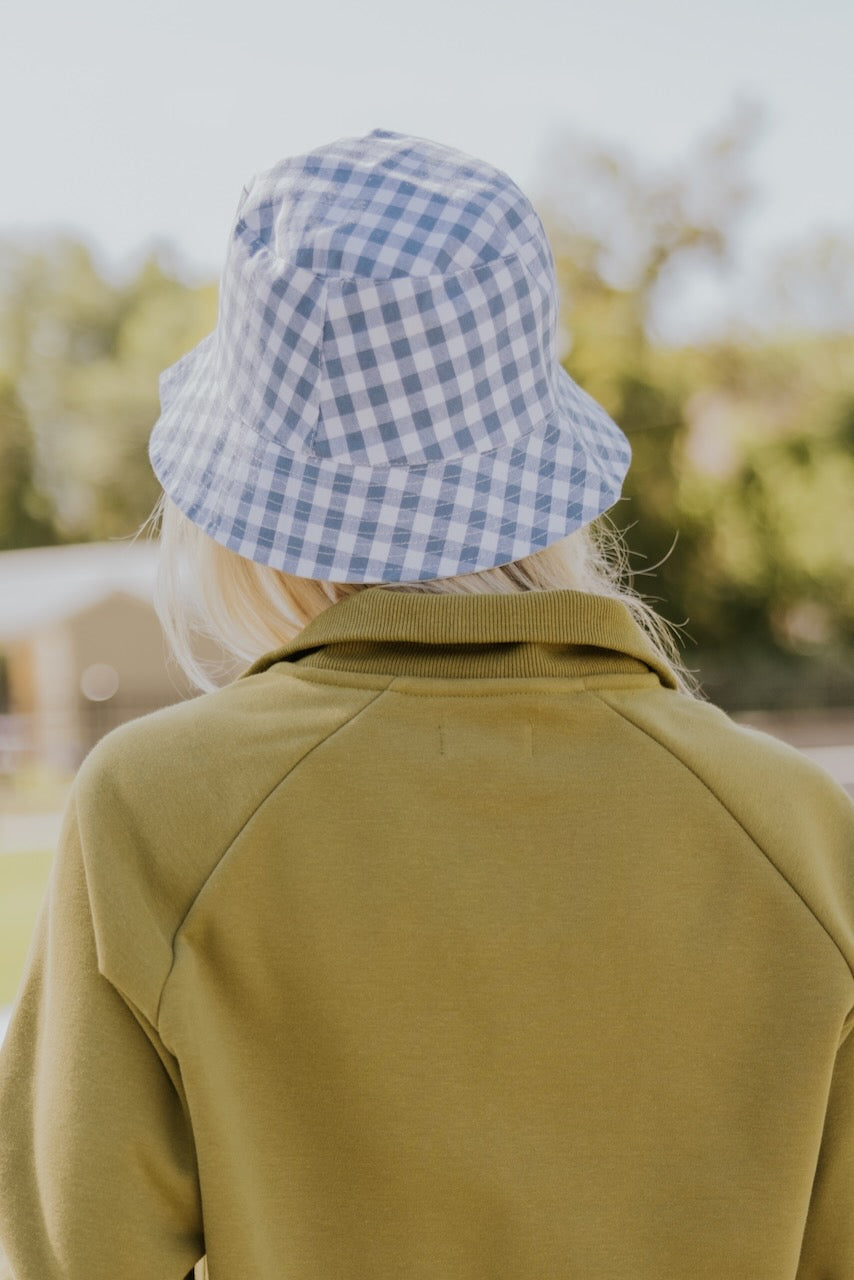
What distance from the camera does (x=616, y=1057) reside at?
1.05 meters

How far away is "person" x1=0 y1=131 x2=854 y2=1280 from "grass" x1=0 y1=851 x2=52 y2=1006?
429cm

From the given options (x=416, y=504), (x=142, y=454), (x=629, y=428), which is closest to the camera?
(x=416, y=504)

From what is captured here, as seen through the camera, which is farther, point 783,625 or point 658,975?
point 783,625

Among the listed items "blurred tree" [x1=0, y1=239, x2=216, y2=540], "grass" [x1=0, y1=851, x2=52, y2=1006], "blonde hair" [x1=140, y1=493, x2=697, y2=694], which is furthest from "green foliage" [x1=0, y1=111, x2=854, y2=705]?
"blonde hair" [x1=140, y1=493, x2=697, y2=694]

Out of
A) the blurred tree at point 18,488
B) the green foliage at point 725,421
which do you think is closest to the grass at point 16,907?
the green foliage at point 725,421

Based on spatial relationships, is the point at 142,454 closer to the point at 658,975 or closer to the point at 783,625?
the point at 783,625

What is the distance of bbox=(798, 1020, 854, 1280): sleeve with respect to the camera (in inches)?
44.8

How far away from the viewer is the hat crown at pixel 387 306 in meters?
1.09

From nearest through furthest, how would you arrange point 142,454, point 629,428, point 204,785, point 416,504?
point 204,785, point 416,504, point 629,428, point 142,454

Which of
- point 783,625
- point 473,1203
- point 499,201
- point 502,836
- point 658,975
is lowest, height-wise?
point 783,625

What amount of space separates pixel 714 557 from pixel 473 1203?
21.9 m

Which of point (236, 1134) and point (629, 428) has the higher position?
point (236, 1134)

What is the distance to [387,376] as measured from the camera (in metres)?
1.11

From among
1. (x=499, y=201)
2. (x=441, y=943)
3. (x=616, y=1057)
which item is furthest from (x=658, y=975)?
(x=499, y=201)
